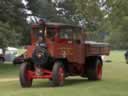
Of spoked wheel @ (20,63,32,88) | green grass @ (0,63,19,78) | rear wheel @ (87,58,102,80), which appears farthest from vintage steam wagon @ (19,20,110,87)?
green grass @ (0,63,19,78)

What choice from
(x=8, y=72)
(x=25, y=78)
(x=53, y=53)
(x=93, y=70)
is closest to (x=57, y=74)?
(x=53, y=53)

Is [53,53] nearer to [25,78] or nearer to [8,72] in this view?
[25,78]

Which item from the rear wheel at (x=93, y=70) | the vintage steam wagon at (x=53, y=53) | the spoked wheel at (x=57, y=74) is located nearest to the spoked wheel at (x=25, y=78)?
the vintage steam wagon at (x=53, y=53)

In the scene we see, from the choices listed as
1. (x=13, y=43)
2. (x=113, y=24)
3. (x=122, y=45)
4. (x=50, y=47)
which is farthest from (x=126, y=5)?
(x=122, y=45)

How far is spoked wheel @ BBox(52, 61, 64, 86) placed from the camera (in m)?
21.0

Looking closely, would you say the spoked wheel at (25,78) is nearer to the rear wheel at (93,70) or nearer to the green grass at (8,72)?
the rear wheel at (93,70)

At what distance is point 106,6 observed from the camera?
791 inches

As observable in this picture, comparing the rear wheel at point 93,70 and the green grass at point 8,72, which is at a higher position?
the rear wheel at point 93,70

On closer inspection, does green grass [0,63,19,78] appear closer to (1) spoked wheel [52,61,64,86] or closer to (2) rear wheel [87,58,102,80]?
(2) rear wheel [87,58,102,80]

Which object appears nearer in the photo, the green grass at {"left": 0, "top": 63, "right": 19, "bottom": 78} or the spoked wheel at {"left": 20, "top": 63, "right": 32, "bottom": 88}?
the spoked wheel at {"left": 20, "top": 63, "right": 32, "bottom": 88}

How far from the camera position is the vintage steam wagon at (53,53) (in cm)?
2127

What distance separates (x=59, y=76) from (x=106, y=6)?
3.61 m

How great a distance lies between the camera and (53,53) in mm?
21250

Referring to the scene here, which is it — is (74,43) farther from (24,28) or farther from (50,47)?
(24,28)
